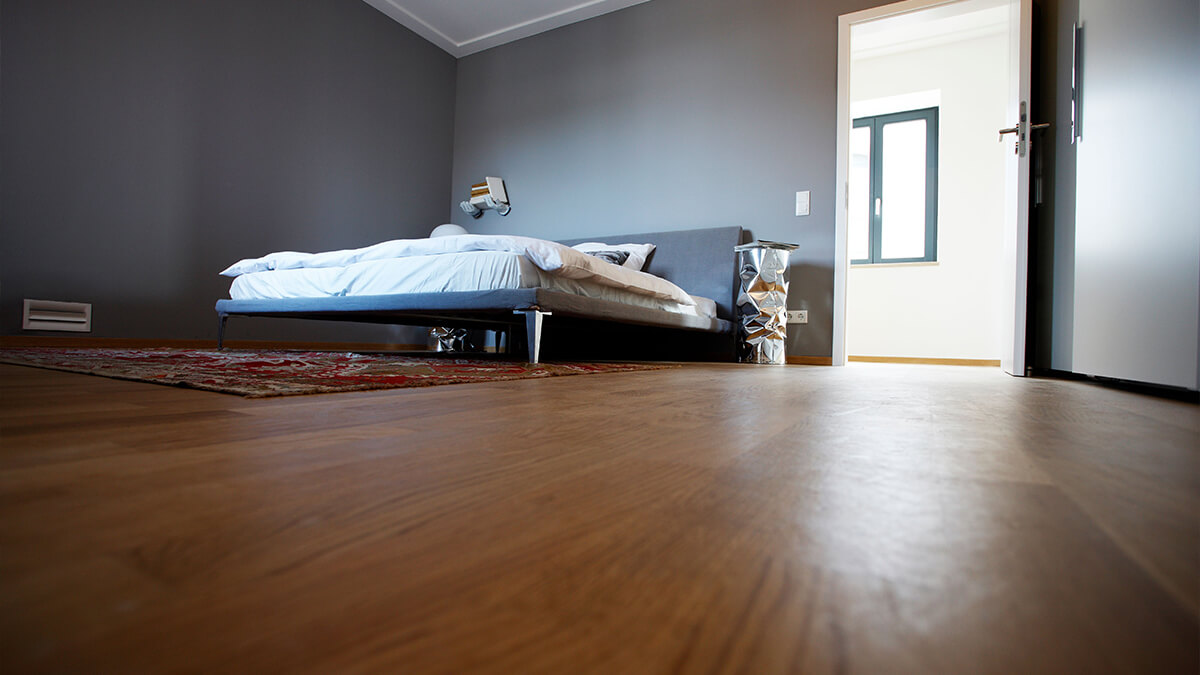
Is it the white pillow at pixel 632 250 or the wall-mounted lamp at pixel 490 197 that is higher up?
the wall-mounted lamp at pixel 490 197

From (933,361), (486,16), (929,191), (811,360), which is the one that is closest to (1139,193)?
(811,360)

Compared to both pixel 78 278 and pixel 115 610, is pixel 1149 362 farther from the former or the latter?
pixel 78 278

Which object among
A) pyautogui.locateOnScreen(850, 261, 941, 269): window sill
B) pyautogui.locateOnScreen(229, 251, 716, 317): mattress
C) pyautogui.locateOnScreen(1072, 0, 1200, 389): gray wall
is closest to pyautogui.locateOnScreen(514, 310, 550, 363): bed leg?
pyautogui.locateOnScreen(229, 251, 716, 317): mattress

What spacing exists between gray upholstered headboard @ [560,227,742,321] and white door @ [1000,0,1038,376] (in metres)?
1.33

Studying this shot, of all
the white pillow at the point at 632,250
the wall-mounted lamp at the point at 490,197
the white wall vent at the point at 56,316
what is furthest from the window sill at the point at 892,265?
the white wall vent at the point at 56,316

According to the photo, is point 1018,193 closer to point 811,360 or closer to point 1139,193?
point 1139,193

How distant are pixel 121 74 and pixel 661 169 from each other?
293cm

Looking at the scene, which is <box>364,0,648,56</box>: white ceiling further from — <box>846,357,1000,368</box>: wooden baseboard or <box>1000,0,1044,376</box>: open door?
<box>846,357,1000,368</box>: wooden baseboard

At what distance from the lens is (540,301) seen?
1.96 meters

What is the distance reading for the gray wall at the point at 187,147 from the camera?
8.54 ft

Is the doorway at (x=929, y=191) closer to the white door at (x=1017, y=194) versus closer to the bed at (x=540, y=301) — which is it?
the bed at (x=540, y=301)

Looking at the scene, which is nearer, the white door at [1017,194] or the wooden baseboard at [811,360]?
the white door at [1017,194]

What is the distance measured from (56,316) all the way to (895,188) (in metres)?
5.43

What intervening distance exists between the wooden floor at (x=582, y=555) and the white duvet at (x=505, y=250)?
161 centimetres
